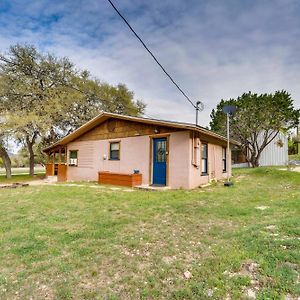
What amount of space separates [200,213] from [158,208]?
1.06 meters

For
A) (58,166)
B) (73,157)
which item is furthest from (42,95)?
(73,157)

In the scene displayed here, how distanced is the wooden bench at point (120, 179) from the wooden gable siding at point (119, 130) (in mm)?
1926

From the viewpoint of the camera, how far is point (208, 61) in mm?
10195

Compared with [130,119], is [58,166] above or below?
below

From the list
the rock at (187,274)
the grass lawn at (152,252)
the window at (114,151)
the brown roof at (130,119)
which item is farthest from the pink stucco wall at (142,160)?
the rock at (187,274)

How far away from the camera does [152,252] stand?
309 centimetres

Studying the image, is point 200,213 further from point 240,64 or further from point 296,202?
point 240,64

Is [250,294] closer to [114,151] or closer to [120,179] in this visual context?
[120,179]

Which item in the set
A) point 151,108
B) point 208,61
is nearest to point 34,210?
point 208,61

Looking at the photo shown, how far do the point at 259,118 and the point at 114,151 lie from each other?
A: 12.8 meters

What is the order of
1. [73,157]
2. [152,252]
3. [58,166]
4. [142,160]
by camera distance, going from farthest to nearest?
[58,166] < [73,157] < [142,160] < [152,252]

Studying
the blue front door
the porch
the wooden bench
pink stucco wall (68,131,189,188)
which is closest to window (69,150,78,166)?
pink stucco wall (68,131,189,188)

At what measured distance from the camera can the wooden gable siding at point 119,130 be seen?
980cm

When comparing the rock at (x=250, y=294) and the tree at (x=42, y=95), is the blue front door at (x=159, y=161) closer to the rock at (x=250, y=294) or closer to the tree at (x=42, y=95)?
the rock at (x=250, y=294)
